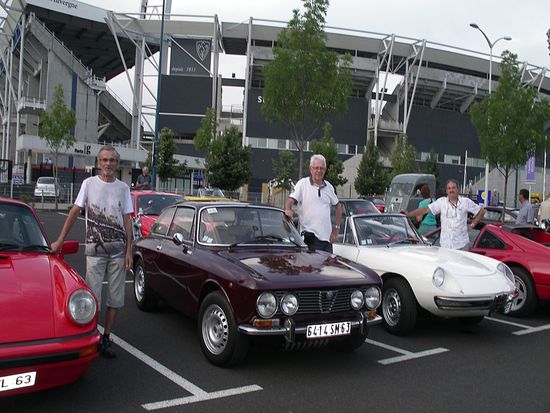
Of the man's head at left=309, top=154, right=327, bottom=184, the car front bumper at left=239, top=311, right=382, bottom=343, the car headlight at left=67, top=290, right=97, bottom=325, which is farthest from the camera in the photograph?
the man's head at left=309, top=154, right=327, bottom=184

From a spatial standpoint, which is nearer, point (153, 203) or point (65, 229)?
point (65, 229)

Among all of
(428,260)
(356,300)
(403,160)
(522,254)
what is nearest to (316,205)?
(428,260)

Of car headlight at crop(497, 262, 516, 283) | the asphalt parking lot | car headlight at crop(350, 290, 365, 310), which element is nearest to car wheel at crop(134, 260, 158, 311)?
the asphalt parking lot

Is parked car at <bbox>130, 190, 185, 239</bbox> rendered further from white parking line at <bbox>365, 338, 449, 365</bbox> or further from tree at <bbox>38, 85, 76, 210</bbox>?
tree at <bbox>38, 85, 76, 210</bbox>

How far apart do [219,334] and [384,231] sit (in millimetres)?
3210

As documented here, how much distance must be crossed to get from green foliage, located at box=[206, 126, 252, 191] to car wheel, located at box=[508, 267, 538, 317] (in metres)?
24.3

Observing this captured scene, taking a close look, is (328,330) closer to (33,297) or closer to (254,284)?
(254,284)

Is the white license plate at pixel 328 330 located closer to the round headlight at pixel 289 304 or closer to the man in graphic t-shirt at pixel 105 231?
the round headlight at pixel 289 304

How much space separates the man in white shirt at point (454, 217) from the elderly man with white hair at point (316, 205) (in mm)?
1901

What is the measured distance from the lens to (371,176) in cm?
4219

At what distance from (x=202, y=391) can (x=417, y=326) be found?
347 centimetres

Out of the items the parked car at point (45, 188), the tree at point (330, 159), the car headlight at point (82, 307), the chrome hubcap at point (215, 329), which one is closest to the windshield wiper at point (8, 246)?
the car headlight at point (82, 307)

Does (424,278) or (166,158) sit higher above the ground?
(166,158)

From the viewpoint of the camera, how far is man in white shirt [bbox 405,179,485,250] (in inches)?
295
